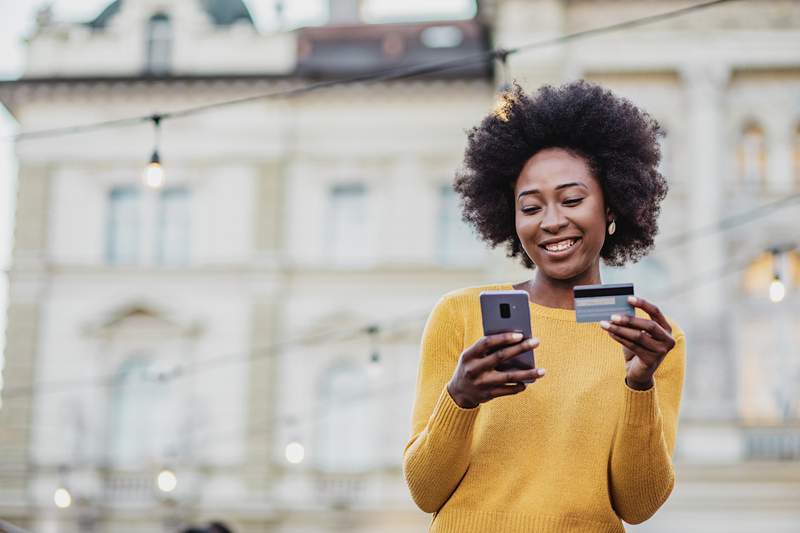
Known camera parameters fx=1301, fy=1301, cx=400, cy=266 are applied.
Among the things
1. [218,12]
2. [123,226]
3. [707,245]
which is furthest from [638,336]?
[218,12]

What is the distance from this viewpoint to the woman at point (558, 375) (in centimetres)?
271

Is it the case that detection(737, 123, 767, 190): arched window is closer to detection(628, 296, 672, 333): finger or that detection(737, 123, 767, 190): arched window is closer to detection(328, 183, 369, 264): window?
detection(328, 183, 369, 264): window

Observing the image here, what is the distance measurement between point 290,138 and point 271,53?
171 cm

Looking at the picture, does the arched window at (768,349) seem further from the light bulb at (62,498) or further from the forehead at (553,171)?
the forehead at (553,171)

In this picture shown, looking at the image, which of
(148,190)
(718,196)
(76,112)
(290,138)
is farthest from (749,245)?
(76,112)

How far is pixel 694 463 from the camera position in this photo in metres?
21.1

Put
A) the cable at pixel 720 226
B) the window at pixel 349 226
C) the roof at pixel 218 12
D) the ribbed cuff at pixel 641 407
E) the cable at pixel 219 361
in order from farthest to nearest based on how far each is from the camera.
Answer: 1. the roof at pixel 218 12
2. the window at pixel 349 226
3. the cable at pixel 219 361
4. the cable at pixel 720 226
5. the ribbed cuff at pixel 641 407

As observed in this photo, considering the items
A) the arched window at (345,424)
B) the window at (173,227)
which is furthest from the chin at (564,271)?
the window at (173,227)

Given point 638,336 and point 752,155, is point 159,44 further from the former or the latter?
point 638,336

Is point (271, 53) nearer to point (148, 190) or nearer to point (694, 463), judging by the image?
point (148, 190)

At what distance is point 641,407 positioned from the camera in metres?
2.75

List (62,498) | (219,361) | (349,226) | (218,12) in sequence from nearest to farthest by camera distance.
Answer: (62,498) < (219,361) < (349,226) < (218,12)

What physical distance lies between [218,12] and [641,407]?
2447 centimetres

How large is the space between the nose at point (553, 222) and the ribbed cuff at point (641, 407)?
1.31 feet
